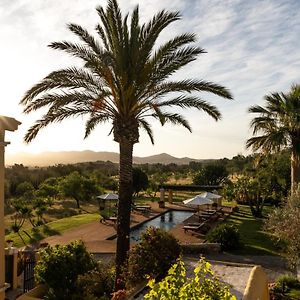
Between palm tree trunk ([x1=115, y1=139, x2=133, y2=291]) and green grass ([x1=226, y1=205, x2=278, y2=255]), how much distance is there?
7.87m

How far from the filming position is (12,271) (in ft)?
45.1

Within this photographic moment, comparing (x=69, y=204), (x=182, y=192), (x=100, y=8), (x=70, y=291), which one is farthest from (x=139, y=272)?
(x=182, y=192)

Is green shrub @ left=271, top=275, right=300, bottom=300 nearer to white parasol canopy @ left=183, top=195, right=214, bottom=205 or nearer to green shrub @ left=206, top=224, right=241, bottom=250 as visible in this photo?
green shrub @ left=206, top=224, right=241, bottom=250

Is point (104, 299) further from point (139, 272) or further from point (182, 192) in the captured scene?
point (182, 192)

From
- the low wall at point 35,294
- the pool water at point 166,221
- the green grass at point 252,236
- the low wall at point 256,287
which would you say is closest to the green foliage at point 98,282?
the low wall at point 35,294

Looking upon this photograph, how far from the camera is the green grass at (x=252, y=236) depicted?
19203 mm

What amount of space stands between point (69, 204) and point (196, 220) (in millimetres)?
16643

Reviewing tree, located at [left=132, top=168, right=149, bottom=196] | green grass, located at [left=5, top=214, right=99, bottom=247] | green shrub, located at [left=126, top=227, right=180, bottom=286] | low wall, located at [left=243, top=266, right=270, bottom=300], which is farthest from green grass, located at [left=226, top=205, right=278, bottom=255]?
tree, located at [left=132, top=168, right=149, bottom=196]

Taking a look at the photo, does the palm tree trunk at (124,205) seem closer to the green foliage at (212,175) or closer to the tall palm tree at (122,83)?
the tall palm tree at (122,83)

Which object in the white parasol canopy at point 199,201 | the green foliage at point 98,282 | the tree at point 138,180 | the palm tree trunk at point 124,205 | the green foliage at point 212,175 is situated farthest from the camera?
the green foliage at point 212,175

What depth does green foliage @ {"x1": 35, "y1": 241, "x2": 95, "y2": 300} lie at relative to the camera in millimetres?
10914

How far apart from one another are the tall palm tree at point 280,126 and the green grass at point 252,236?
3.47m

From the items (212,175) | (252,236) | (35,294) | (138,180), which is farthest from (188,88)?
(212,175)

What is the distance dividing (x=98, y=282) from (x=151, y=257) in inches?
87.6
